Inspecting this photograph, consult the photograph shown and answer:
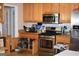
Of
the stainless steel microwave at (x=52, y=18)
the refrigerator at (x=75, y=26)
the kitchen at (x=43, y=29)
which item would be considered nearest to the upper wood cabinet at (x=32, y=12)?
the kitchen at (x=43, y=29)

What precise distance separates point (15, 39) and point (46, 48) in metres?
1.03

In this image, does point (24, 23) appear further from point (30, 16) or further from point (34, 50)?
point (34, 50)

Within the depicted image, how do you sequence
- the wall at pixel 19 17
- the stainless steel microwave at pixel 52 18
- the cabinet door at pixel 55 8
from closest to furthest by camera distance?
the stainless steel microwave at pixel 52 18 < the cabinet door at pixel 55 8 < the wall at pixel 19 17

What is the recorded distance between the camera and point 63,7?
4348mm

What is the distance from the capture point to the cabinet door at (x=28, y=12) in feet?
15.6

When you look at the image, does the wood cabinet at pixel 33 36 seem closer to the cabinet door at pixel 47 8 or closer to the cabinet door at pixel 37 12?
the cabinet door at pixel 37 12

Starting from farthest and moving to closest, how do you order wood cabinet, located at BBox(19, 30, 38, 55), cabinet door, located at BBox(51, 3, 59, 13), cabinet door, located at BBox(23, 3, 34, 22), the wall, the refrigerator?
the wall, cabinet door, located at BBox(23, 3, 34, 22), wood cabinet, located at BBox(19, 30, 38, 55), cabinet door, located at BBox(51, 3, 59, 13), the refrigerator

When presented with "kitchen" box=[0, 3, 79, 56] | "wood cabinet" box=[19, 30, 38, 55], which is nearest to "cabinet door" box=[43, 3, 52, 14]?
"kitchen" box=[0, 3, 79, 56]

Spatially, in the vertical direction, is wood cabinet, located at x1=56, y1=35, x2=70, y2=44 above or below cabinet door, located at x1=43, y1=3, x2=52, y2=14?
below

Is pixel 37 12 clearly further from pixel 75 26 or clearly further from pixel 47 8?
pixel 75 26

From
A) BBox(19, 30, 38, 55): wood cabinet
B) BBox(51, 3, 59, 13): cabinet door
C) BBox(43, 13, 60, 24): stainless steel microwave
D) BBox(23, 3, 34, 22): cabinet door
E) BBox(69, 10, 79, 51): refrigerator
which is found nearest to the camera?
BBox(69, 10, 79, 51): refrigerator

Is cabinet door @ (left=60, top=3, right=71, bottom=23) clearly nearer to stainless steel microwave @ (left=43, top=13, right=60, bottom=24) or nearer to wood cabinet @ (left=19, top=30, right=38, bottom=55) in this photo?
stainless steel microwave @ (left=43, top=13, right=60, bottom=24)

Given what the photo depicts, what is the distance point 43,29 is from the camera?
453 cm

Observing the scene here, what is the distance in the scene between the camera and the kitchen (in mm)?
4266
